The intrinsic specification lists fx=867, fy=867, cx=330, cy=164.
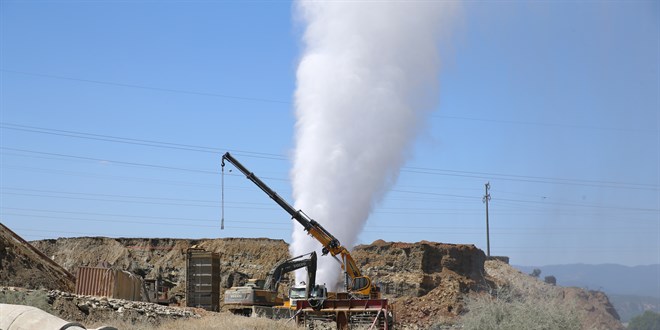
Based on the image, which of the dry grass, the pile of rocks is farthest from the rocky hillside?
the dry grass

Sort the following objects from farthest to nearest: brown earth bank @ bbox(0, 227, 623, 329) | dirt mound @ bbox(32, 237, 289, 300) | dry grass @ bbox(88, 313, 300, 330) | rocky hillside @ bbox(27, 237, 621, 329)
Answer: dirt mound @ bbox(32, 237, 289, 300) < rocky hillside @ bbox(27, 237, 621, 329) < brown earth bank @ bbox(0, 227, 623, 329) < dry grass @ bbox(88, 313, 300, 330)

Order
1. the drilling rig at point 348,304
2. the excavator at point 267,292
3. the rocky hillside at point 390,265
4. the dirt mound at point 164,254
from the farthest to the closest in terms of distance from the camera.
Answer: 1. the dirt mound at point 164,254
2. the rocky hillside at point 390,265
3. the excavator at point 267,292
4. the drilling rig at point 348,304

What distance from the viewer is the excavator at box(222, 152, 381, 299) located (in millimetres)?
40906

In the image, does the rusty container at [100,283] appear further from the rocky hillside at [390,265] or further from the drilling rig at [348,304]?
the rocky hillside at [390,265]

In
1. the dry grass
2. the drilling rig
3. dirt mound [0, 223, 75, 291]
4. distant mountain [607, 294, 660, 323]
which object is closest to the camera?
the dry grass

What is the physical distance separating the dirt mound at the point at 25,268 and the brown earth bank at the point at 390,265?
13.2 metres

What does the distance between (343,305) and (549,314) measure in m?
9.43

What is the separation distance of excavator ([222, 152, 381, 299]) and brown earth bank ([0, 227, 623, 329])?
13.3 m

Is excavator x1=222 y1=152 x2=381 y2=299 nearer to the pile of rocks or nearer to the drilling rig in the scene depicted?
the drilling rig

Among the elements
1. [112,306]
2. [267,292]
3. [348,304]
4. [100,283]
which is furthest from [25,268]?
[348,304]

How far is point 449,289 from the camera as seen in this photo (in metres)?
60.7

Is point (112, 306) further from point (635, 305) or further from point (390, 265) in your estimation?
point (635, 305)

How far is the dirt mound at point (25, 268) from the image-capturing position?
40.3 meters

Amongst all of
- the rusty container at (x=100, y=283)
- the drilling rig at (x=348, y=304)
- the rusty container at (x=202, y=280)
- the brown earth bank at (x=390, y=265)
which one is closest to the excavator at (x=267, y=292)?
the drilling rig at (x=348, y=304)
